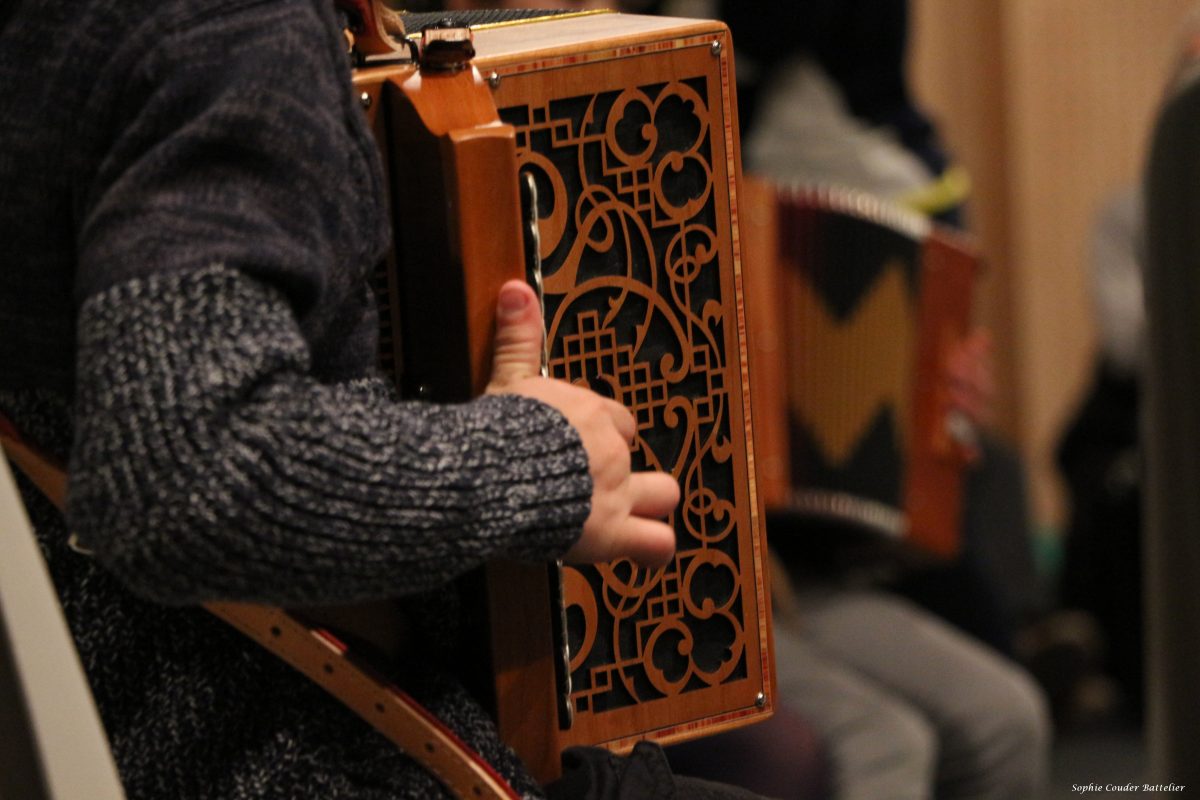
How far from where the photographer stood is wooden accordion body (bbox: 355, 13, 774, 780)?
0.75m

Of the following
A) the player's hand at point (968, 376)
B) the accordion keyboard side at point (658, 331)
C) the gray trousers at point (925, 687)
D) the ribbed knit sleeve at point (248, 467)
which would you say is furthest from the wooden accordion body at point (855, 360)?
the ribbed knit sleeve at point (248, 467)

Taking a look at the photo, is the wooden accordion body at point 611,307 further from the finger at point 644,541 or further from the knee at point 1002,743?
the knee at point 1002,743

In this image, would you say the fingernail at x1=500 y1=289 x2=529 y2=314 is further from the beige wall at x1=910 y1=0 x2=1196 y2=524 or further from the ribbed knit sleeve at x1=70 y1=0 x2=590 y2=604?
the beige wall at x1=910 y1=0 x2=1196 y2=524

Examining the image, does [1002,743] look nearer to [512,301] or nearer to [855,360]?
[855,360]

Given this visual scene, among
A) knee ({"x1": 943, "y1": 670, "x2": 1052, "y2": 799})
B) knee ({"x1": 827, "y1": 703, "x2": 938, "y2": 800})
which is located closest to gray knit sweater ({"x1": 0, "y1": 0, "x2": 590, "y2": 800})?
knee ({"x1": 827, "y1": 703, "x2": 938, "y2": 800})

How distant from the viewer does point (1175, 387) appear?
825mm

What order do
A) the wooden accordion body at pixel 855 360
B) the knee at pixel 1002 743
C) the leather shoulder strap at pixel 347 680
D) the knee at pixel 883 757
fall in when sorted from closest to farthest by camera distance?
the leather shoulder strap at pixel 347 680
the knee at pixel 883 757
the wooden accordion body at pixel 855 360
the knee at pixel 1002 743

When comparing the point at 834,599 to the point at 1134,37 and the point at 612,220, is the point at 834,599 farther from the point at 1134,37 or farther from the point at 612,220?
the point at 1134,37

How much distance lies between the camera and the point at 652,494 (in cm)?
74

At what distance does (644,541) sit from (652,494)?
0.02 metres

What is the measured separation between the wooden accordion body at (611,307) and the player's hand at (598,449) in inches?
0.6

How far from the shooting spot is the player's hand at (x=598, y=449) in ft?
2.30

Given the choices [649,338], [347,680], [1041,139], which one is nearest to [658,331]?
[649,338]

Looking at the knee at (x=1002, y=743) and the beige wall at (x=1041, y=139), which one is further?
the beige wall at (x=1041, y=139)
